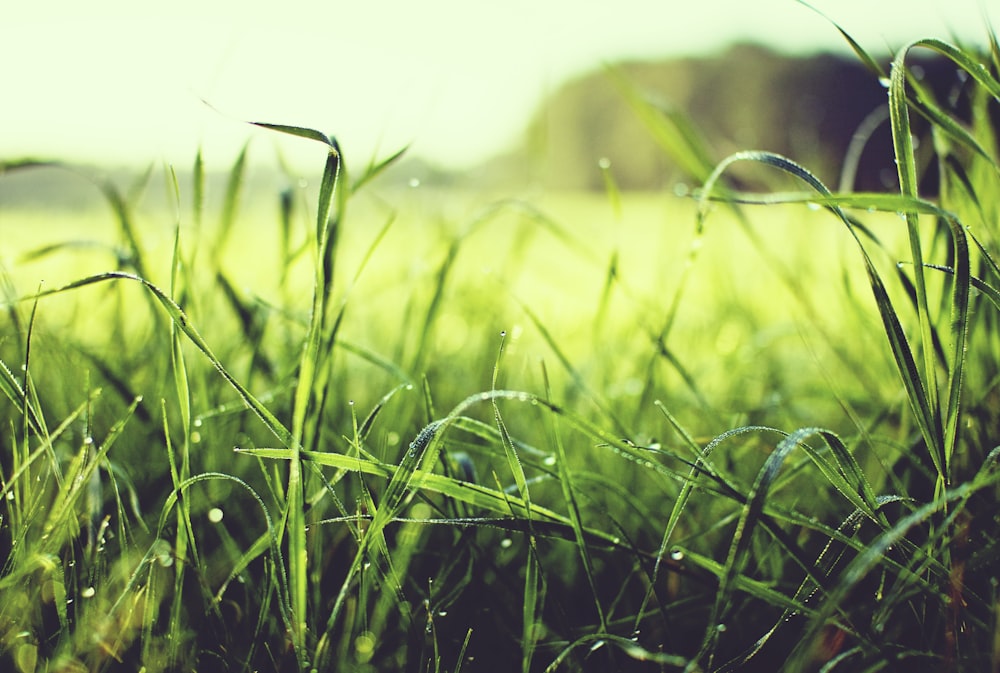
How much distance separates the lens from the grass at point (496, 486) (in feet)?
1.22

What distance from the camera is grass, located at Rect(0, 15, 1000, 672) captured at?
0.37 m

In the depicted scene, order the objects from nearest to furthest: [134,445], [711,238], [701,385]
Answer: [134,445], [701,385], [711,238]

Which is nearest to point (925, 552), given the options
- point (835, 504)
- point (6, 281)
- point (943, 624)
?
point (943, 624)

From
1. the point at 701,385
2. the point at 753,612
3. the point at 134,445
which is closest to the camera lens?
the point at 753,612

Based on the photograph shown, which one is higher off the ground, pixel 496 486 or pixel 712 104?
pixel 712 104

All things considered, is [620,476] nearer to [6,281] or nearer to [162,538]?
[162,538]

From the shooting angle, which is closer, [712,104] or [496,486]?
[496,486]

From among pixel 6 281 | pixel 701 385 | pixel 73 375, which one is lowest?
pixel 701 385

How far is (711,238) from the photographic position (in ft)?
3.72

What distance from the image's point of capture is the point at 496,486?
22.9 inches

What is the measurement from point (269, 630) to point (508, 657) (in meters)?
0.13

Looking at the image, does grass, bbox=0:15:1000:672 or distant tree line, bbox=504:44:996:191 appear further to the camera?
distant tree line, bbox=504:44:996:191

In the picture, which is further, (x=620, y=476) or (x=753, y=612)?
(x=620, y=476)

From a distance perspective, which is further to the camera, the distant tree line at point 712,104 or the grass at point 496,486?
the distant tree line at point 712,104
